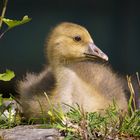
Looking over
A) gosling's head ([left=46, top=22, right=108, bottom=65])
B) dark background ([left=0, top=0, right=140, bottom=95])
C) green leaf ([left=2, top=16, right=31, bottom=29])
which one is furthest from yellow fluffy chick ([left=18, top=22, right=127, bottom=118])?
dark background ([left=0, top=0, right=140, bottom=95])

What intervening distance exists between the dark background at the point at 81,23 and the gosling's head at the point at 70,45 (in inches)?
58.3

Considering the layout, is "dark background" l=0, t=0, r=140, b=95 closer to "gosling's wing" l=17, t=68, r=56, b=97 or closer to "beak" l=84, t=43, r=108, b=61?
"gosling's wing" l=17, t=68, r=56, b=97

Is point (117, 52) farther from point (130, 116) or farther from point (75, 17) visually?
point (130, 116)

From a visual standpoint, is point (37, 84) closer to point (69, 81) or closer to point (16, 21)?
point (69, 81)

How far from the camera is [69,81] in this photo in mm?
4930

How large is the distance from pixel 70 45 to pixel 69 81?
0.22m

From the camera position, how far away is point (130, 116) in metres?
4.45

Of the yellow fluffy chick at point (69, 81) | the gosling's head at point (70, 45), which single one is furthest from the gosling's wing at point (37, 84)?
the gosling's head at point (70, 45)

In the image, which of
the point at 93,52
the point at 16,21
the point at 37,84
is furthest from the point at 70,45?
the point at 16,21

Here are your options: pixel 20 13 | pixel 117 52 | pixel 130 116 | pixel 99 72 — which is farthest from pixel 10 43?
pixel 130 116

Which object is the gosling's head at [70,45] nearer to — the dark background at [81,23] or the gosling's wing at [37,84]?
the gosling's wing at [37,84]

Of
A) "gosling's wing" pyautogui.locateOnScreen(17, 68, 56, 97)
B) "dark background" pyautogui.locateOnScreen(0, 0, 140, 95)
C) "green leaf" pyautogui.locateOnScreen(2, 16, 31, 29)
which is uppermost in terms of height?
"dark background" pyautogui.locateOnScreen(0, 0, 140, 95)

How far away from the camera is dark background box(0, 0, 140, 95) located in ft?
21.2

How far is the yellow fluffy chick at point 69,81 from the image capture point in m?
4.84
